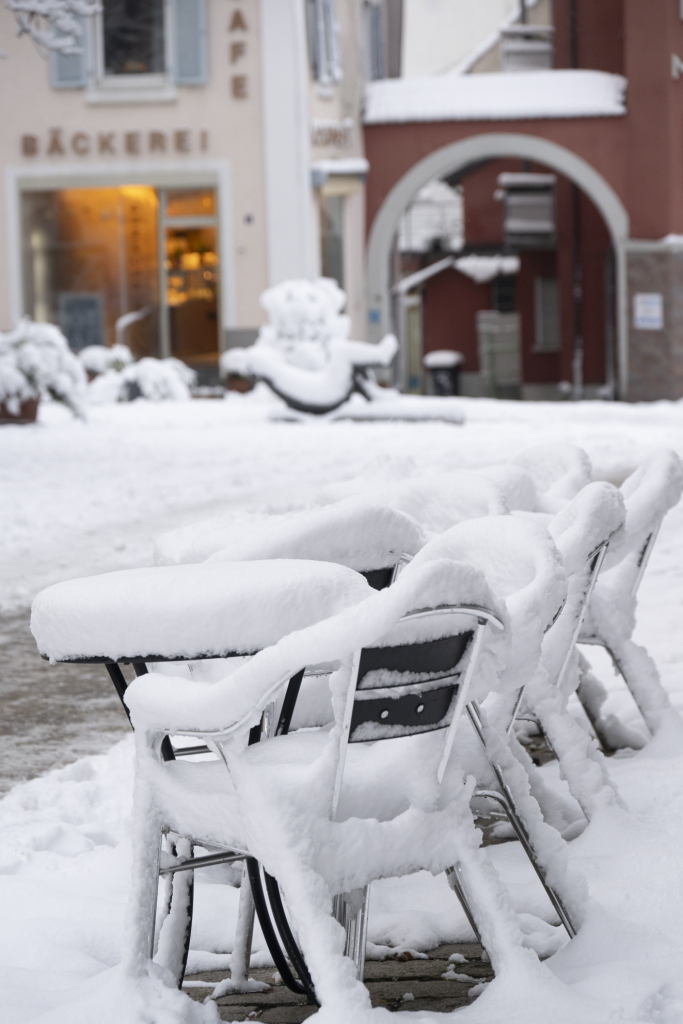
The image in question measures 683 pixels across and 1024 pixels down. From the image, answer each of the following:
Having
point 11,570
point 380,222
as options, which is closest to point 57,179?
point 380,222

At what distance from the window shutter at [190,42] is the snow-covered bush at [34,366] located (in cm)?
674

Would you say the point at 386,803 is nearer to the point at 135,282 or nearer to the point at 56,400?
the point at 56,400

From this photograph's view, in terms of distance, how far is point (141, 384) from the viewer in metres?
18.0

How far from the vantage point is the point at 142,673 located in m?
2.22

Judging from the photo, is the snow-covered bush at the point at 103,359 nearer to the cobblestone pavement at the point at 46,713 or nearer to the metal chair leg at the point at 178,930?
the cobblestone pavement at the point at 46,713

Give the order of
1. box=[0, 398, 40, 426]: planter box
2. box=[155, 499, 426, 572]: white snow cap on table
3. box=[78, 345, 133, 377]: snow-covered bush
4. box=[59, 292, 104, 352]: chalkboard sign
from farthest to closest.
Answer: box=[59, 292, 104, 352]: chalkboard sign < box=[78, 345, 133, 377]: snow-covered bush < box=[0, 398, 40, 426]: planter box < box=[155, 499, 426, 572]: white snow cap on table

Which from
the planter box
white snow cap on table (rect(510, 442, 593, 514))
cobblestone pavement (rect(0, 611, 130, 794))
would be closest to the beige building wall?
the planter box

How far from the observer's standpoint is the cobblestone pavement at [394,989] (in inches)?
86.2

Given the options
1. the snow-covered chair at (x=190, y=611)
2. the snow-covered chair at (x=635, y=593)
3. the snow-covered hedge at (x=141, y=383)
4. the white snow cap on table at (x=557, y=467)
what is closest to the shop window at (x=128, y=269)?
the snow-covered hedge at (x=141, y=383)

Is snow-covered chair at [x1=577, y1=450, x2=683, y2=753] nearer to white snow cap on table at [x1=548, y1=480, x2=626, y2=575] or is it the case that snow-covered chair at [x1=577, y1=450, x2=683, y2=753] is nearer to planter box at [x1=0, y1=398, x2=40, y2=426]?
white snow cap on table at [x1=548, y1=480, x2=626, y2=575]

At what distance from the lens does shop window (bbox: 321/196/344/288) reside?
19.9 m

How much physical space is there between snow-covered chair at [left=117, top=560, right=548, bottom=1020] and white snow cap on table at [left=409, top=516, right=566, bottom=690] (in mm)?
108

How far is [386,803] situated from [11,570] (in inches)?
194

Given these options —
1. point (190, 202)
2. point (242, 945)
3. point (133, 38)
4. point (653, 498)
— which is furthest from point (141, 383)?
point (242, 945)
